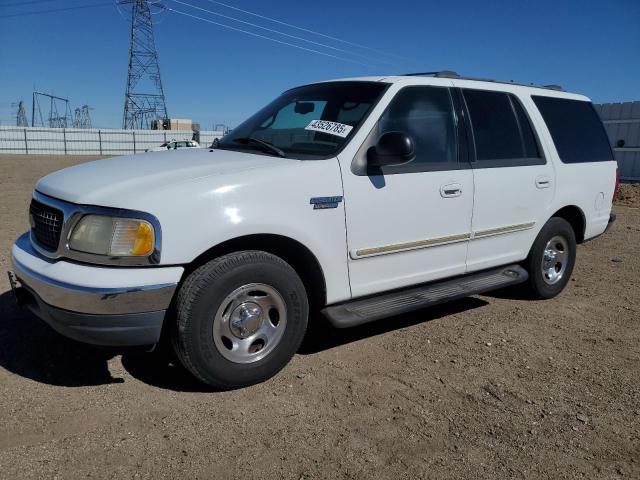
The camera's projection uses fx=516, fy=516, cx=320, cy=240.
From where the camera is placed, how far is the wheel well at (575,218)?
5145mm

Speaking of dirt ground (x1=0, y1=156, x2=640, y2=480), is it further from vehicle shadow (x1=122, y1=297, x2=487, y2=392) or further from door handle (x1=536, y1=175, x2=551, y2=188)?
door handle (x1=536, y1=175, x2=551, y2=188)

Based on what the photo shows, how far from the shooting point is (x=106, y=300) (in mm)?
2635

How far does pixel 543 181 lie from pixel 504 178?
59 centimetres

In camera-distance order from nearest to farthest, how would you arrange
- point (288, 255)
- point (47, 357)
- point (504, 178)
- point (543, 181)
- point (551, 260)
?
point (288, 255)
point (47, 357)
point (504, 178)
point (543, 181)
point (551, 260)

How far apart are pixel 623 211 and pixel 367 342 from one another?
10.1 meters

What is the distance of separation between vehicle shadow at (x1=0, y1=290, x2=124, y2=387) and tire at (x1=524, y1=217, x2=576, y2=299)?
373 centimetres

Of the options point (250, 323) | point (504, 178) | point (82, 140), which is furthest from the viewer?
point (82, 140)

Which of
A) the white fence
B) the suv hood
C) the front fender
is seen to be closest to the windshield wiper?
the suv hood

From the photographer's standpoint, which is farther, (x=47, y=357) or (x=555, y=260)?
(x=555, y=260)

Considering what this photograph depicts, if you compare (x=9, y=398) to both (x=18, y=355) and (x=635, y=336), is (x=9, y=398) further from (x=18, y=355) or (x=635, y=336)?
(x=635, y=336)

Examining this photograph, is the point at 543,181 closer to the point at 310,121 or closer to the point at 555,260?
the point at 555,260

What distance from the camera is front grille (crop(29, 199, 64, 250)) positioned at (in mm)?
2938

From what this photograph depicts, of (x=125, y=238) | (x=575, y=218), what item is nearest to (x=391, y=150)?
(x=125, y=238)

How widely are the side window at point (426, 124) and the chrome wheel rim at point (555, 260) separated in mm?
1744
